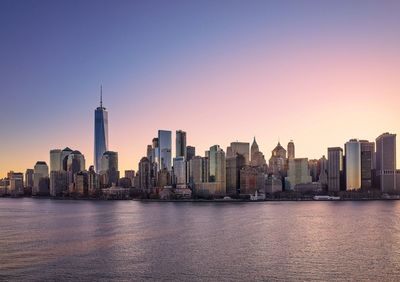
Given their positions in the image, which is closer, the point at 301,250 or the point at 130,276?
the point at 130,276

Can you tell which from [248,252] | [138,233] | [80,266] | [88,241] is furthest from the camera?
[138,233]

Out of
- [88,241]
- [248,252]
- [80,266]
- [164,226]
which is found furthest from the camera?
[164,226]

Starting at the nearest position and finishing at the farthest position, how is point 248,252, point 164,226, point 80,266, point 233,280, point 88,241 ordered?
1. point 233,280
2. point 80,266
3. point 248,252
4. point 88,241
5. point 164,226

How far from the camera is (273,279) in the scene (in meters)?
36.1

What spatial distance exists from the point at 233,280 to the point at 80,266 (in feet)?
47.5

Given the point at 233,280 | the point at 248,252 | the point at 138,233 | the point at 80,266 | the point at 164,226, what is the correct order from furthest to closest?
the point at 164,226 → the point at 138,233 → the point at 248,252 → the point at 80,266 → the point at 233,280

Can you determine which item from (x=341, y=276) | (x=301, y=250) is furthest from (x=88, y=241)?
(x=341, y=276)

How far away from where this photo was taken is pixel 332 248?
1996 inches

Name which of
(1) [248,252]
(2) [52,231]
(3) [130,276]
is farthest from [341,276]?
(2) [52,231]

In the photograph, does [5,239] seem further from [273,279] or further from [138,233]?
[273,279]

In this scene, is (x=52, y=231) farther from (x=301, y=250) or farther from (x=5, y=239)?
(x=301, y=250)

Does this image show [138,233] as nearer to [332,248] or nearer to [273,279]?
[332,248]

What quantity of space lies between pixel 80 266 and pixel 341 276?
22996mm

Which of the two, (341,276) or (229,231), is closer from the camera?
(341,276)
